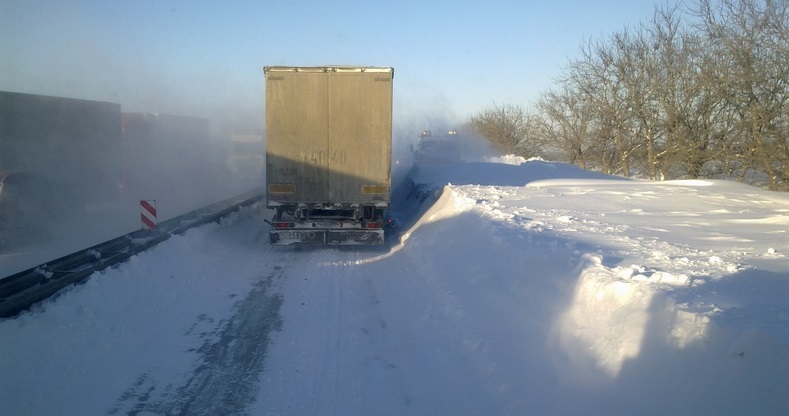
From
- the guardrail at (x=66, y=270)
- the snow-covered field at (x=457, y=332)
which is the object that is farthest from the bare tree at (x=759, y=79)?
the guardrail at (x=66, y=270)

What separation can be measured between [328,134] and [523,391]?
9.42 m

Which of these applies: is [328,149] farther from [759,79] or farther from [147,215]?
[759,79]

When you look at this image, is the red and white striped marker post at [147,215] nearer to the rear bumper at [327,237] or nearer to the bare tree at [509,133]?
the rear bumper at [327,237]

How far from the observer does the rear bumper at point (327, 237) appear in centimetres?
1355

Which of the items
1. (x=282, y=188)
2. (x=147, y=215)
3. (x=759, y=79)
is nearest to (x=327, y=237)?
(x=282, y=188)

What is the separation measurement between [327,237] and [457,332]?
23.7ft

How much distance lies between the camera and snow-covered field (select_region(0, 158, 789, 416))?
14.5 ft

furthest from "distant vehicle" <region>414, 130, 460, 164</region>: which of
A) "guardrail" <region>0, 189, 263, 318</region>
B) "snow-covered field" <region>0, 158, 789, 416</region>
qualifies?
"snow-covered field" <region>0, 158, 789, 416</region>

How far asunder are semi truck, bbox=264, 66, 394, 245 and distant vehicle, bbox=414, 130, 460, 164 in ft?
62.3

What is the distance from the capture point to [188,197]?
1038 inches

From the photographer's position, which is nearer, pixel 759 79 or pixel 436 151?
pixel 759 79

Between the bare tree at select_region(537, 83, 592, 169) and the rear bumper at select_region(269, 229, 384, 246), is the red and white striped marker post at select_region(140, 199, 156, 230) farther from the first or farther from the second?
the bare tree at select_region(537, 83, 592, 169)

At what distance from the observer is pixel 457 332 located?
22.8ft

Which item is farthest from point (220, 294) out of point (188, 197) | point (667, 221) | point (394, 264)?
point (188, 197)
